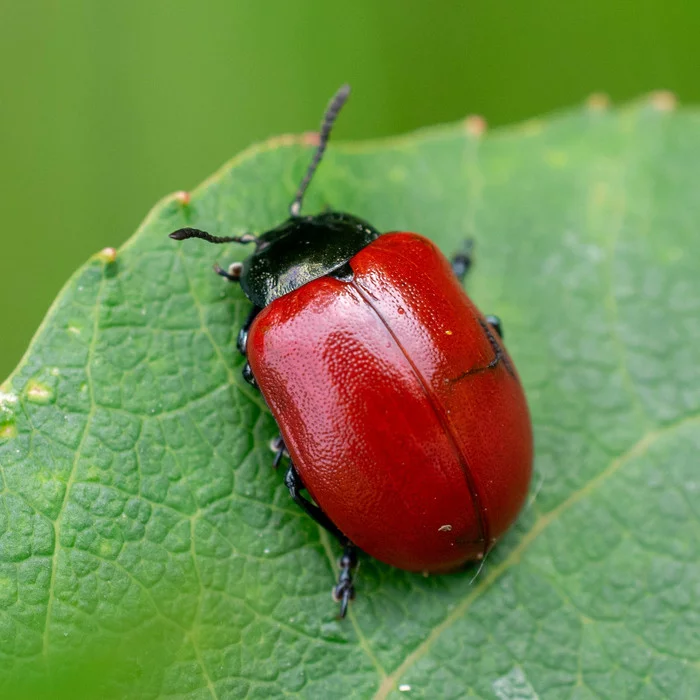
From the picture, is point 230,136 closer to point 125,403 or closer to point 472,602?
point 125,403

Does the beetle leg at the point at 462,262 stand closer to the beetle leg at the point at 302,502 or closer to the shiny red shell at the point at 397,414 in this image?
the shiny red shell at the point at 397,414

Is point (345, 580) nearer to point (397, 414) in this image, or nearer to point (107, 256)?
point (397, 414)

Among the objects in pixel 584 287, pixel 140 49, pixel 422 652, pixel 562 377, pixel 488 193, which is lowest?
pixel 422 652

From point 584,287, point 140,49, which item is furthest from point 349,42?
point 584,287

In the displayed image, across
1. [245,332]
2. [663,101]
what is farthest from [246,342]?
[663,101]

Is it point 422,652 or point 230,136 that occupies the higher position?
point 230,136

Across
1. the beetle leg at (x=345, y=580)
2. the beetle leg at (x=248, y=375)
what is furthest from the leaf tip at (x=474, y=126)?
the beetle leg at (x=345, y=580)

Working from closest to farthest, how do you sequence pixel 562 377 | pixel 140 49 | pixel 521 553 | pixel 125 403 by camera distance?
pixel 125 403, pixel 521 553, pixel 562 377, pixel 140 49

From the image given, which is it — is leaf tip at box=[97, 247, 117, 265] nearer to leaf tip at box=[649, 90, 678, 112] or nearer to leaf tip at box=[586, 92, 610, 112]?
leaf tip at box=[586, 92, 610, 112]
